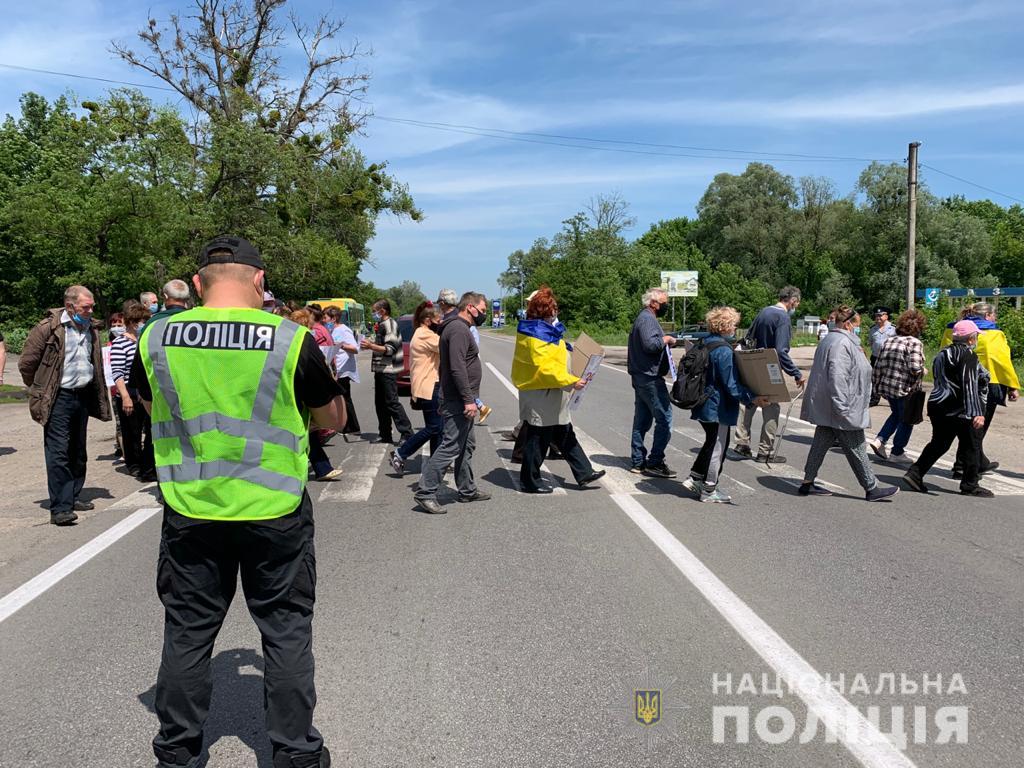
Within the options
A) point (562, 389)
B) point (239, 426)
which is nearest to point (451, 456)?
point (562, 389)

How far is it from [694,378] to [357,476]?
12.0 feet

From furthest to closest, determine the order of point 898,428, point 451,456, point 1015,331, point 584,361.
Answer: point 1015,331 → point 898,428 → point 584,361 → point 451,456

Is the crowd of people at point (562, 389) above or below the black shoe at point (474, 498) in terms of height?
above

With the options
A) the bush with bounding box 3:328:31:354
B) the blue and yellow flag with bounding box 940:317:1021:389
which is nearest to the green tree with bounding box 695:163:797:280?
the bush with bounding box 3:328:31:354

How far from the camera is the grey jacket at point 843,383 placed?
7.00m

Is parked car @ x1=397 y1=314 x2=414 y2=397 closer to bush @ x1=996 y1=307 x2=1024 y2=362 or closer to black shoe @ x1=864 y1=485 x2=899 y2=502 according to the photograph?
black shoe @ x1=864 y1=485 x2=899 y2=502

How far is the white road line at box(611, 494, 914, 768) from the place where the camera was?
9.95ft

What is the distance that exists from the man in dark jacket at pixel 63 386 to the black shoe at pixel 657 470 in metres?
5.10

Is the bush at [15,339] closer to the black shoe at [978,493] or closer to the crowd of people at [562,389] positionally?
the crowd of people at [562,389]

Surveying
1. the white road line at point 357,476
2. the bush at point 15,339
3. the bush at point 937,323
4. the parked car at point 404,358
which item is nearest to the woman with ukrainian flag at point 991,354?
the white road line at point 357,476

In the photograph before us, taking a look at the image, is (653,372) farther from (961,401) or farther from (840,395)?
(961,401)

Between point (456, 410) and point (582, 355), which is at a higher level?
point (582, 355)

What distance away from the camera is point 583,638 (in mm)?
4035

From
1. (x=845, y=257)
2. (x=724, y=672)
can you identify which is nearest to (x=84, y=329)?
(x=724, y=672)
